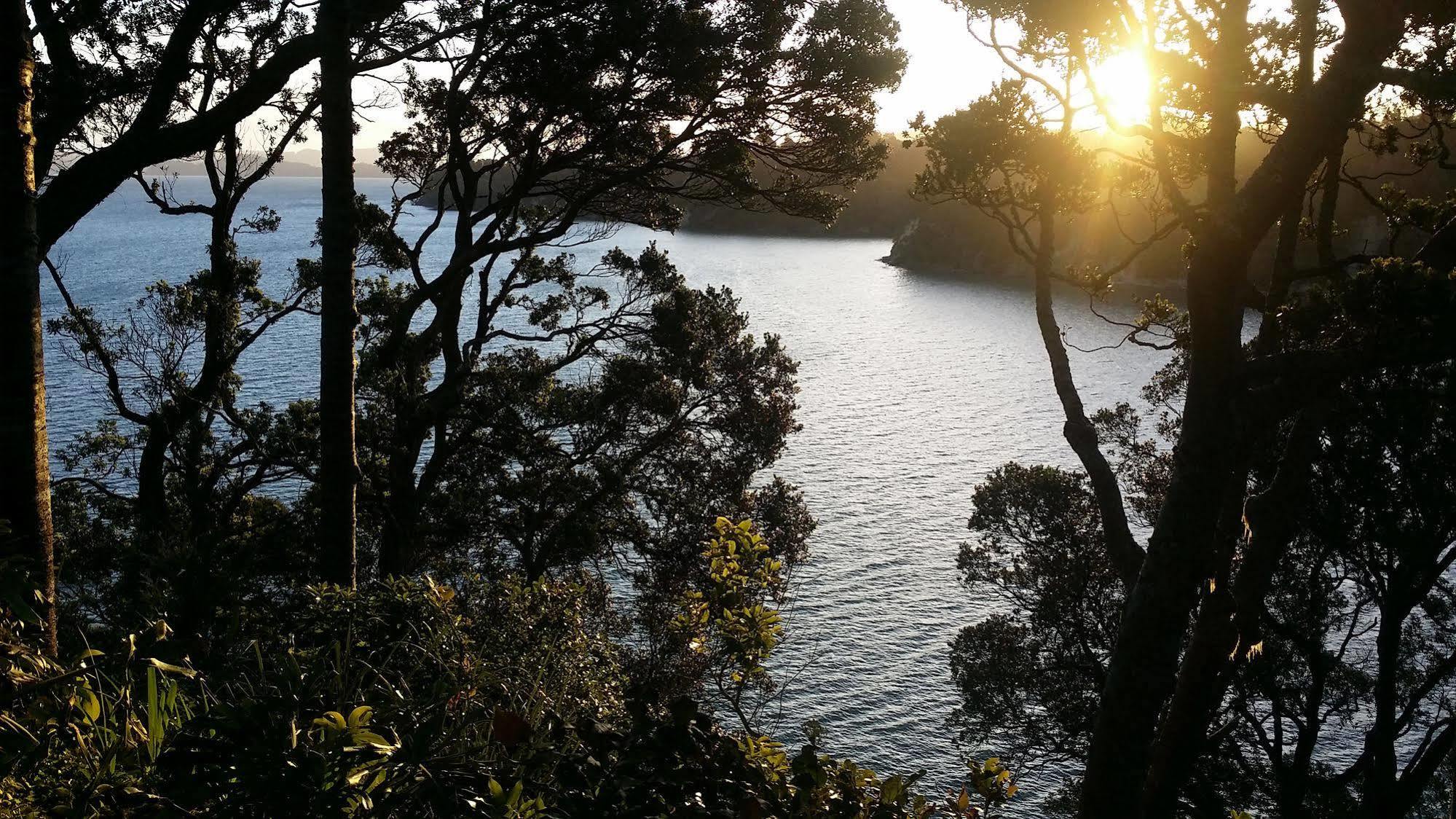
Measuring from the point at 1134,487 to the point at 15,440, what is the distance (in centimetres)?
2037

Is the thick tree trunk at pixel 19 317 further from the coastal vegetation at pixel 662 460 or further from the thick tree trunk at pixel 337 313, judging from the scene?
the thick tree trunk at pixel 337 313

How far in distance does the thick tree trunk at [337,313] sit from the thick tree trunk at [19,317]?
3.07 m

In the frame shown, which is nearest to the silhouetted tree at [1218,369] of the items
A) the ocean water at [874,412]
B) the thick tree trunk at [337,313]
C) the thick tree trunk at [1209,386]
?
the thick tree trunk at [1209,386]

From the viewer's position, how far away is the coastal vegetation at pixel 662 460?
288 cm

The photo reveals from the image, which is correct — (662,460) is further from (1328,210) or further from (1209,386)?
(1209,386)

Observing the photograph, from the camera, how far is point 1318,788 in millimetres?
14156

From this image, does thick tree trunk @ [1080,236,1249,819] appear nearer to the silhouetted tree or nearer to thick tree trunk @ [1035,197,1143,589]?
the silhouetted tree

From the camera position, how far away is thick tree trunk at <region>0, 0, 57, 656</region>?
160 inches

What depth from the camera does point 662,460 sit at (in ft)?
59.9

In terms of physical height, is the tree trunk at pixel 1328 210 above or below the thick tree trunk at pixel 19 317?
above

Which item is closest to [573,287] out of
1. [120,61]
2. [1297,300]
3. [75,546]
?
[120,61]

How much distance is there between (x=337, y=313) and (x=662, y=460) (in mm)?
11136

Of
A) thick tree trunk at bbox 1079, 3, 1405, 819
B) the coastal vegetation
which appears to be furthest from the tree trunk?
thick tree trunk at bbox 1079, 3, 1405, 819

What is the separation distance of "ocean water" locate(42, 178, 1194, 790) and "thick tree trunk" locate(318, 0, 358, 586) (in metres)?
3.62
